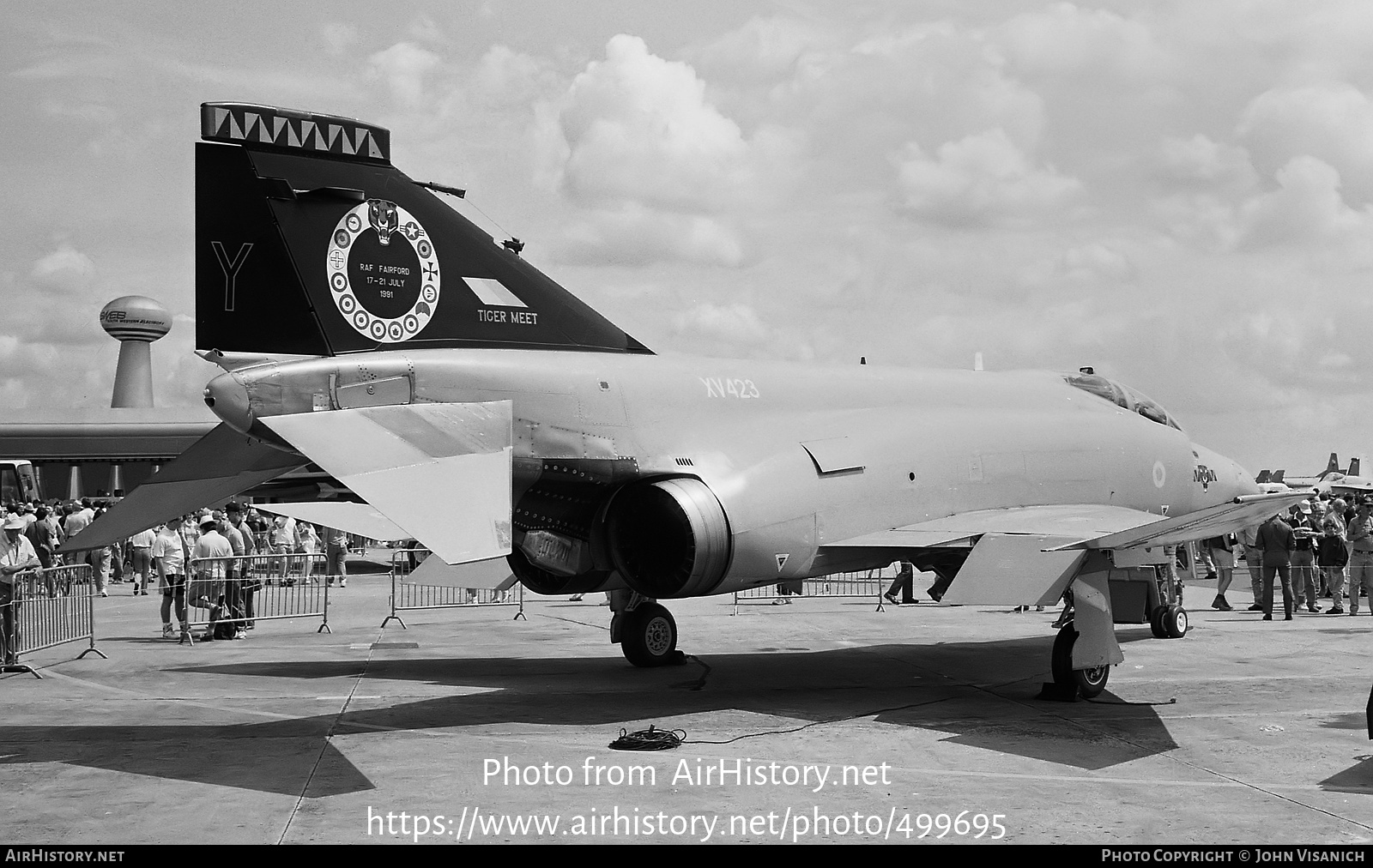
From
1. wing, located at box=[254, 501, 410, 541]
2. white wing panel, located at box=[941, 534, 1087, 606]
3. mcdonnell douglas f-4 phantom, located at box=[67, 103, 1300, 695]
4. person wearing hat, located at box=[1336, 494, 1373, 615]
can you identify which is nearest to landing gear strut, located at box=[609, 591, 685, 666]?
mcdonnell douglas f-4 phantom, located at box=[67, 103, 1300, 695]

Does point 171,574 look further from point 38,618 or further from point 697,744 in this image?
point 697,744

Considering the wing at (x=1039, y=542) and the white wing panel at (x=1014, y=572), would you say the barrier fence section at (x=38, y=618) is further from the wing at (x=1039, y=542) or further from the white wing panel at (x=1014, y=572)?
the white wing panel at (x=1014, y=572)

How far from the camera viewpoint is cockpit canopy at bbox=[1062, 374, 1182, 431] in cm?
1416

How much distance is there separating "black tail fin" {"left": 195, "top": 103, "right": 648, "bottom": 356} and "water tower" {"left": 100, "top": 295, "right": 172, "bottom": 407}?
273 feet

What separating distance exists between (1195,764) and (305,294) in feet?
24.3

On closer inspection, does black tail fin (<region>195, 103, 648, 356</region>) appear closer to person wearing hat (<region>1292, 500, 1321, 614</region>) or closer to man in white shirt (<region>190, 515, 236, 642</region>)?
man in white shirt (<region>190, 515, 236, 642</region>)

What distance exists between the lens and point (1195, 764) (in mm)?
7816

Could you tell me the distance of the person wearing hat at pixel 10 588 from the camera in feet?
41.4

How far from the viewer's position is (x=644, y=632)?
41.9 ft

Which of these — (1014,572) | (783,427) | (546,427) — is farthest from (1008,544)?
(546,427)

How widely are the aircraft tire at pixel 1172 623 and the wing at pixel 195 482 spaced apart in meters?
10.8

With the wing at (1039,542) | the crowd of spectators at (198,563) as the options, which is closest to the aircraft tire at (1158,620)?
the wing at (1039,542)

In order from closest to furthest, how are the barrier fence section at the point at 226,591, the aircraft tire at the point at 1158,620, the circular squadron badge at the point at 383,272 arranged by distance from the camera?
the circular squadron badge at the point at 383,272 → the aircraft tire at the point at 1158,620 → the barrier fence section at the point at 226,591

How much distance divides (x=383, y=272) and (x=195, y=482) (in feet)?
7.54
